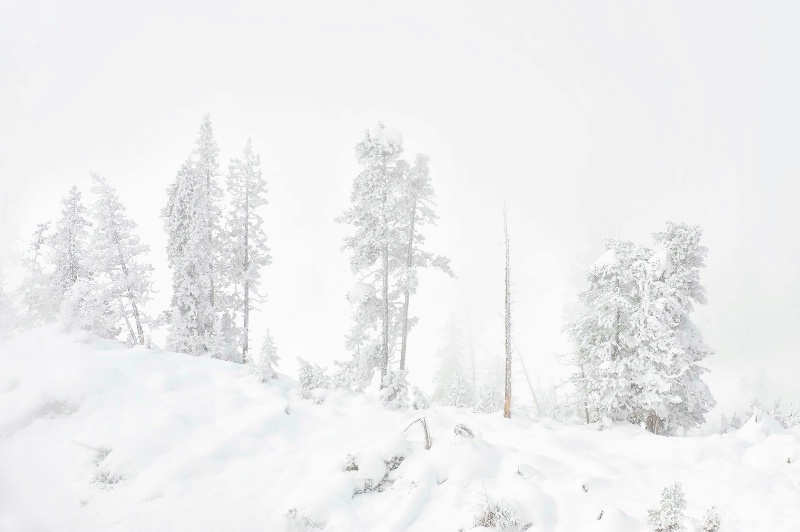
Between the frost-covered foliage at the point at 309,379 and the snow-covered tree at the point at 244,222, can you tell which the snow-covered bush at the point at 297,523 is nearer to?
the frost-covered foliage at the point at 309,379

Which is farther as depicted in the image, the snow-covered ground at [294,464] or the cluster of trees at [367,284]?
the cluster of trees at [367,284]

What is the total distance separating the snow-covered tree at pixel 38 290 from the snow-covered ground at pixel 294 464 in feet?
39.4

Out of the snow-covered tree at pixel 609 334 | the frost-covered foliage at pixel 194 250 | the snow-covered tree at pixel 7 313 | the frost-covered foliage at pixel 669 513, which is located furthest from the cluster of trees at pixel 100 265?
the frost-covered foliage at pixel 669 513

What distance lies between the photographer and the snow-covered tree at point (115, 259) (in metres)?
23.5

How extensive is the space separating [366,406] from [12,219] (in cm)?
4136

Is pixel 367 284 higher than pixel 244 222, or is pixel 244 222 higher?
pixel 244 222

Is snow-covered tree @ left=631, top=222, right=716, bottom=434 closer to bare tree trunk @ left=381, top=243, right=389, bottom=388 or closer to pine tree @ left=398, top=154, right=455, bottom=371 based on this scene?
pine tree @ left=398, top=154, right=455, bottom=371

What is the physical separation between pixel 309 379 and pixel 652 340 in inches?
595

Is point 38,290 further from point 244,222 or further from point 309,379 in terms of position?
point 309,379

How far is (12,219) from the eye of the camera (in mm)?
39906

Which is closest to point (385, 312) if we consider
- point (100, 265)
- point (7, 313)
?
point (100, 265)

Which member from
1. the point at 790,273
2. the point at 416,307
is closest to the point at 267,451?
the point at 416,307

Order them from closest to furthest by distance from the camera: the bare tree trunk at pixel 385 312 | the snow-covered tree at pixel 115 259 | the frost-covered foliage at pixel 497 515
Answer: the frost-covered foliage at pixel 497 515 < the snow-covered tree at pixel 115 259 < the bare tree trunk at pixel 385 312

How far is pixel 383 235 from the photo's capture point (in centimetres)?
2320
